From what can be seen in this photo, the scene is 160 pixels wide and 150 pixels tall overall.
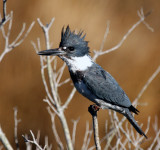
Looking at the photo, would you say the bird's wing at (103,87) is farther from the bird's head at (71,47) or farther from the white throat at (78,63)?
the bird's head at (71,47)

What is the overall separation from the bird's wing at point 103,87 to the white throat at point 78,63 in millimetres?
63

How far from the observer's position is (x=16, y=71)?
5801 mm

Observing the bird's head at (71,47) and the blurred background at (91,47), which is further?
the blurred background at (91,47)

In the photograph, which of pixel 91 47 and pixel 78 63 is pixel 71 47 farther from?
pixel 91 47

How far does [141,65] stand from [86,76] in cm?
253

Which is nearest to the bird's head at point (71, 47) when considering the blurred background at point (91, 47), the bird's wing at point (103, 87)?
the bird's wing at point (103, 87)

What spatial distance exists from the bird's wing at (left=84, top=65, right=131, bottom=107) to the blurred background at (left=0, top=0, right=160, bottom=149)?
2.02 m

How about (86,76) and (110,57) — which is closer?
(86,76)

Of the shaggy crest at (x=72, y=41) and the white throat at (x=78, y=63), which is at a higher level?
the shaggy crest at (x=72, y=41)

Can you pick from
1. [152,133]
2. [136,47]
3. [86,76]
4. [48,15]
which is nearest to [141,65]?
[136,47]

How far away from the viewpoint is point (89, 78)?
363 cm

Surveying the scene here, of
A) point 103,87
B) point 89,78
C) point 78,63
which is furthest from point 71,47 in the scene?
point 103,87

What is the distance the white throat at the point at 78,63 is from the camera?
366cm

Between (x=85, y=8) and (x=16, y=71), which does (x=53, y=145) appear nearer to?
(x=16, y=71)
